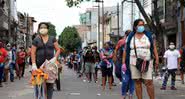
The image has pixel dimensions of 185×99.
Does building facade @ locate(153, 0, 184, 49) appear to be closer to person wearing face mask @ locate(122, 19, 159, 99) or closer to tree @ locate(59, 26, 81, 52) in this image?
person wearing face mask @ locate(122, 19, 159, 99)

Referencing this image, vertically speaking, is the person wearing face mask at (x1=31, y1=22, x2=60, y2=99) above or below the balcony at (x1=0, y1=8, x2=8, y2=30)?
below

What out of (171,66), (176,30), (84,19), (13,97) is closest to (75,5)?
(176,30)

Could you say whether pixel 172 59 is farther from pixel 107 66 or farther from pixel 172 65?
pixel 107 66

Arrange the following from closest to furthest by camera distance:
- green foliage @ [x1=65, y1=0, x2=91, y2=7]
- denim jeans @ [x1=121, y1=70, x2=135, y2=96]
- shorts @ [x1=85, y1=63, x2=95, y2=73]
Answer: denim jeans @ [x1=121, y1=70, x2=135, y2=96] < shorts @ [x1=85, y1=63, x2=95, y2=73] < green foliage @ [x1=65, y1=0, x2=91, y2=7]

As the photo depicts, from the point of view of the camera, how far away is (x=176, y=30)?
37281 mm

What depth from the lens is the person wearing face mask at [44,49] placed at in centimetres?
1062

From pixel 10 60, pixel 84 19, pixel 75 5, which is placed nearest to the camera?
pixel 10 60

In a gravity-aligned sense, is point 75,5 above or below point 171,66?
above

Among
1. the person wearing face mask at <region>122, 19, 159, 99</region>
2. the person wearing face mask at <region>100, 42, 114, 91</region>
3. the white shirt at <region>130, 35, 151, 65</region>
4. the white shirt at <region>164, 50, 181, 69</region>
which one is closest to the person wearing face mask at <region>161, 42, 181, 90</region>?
the white shirt at <region>164, 50, 181, 69</region>

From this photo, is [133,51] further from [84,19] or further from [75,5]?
[84,19]

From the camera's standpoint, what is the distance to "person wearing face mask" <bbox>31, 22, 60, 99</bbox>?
418 inches

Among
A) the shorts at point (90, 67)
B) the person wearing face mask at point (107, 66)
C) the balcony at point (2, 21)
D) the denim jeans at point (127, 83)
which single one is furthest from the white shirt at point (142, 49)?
the balcony at point (2, 21)

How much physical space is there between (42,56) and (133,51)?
1842mm

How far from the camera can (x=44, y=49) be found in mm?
10680
